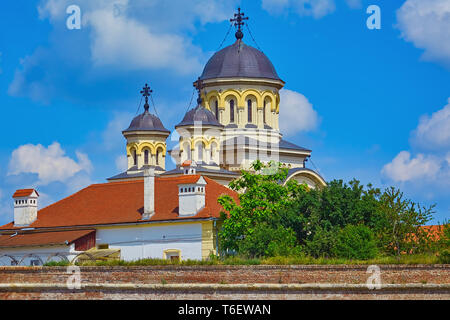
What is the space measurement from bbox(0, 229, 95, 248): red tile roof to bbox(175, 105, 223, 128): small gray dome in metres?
15.1

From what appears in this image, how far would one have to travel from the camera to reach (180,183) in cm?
3788

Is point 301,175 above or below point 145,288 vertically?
above

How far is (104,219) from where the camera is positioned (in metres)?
39.6

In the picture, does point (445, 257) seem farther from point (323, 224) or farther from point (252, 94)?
point (252, 94)

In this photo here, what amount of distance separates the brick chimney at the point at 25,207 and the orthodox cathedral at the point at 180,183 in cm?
4

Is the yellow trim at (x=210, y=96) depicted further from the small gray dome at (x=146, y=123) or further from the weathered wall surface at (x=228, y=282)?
the weathered wall surface at (x=228, y=282)

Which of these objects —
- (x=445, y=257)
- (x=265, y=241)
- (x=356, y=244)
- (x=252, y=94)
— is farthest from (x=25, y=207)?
(x=445, y=257)

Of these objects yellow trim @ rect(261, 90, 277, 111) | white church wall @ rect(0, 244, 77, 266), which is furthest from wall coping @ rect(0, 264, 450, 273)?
yellow trim @ rect(261, 90, 277, 111)

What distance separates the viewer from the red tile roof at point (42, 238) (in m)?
38.1

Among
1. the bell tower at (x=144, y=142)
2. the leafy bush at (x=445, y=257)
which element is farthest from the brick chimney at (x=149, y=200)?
the bell tower at (x=144, y=142)

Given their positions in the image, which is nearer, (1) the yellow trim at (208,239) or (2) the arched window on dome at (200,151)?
(1) the yellow trim at (208,239)
